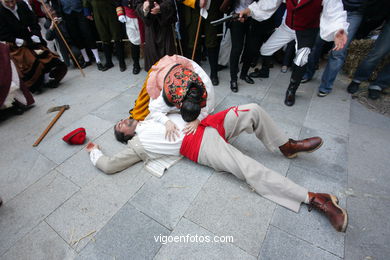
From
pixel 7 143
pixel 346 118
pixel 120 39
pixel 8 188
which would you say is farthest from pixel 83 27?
pixel 346 118

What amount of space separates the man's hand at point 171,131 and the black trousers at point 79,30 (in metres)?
3.60

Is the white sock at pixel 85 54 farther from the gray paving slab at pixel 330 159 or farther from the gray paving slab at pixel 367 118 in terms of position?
the gray paving slab at pixel 367 118

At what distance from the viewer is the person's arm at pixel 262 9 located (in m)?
2.43

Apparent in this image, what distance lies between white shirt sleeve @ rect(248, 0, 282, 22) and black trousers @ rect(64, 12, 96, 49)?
10.7 ft

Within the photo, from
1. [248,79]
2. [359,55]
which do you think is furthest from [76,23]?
[359,55]

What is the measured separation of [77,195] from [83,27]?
3.64m

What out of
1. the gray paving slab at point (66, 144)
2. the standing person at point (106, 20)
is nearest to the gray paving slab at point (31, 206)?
the gray paving slab at point (66, 144)

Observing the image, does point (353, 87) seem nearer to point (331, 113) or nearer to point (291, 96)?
point (331, 113)

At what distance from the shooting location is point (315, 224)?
4.71 ft

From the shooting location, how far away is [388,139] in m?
2.14

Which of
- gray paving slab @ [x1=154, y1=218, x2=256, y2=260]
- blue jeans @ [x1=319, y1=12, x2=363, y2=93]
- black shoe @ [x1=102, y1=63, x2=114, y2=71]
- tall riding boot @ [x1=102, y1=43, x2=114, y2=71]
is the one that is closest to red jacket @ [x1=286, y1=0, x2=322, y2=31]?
blue jeans @ [x1=319, y1=12, x2=363, y2=93]

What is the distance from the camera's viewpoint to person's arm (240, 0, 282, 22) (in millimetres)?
2430

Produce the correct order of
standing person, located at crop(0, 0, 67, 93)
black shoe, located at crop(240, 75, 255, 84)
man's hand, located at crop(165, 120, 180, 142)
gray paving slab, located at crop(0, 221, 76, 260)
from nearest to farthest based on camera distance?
gray paving slab, located at crop(0, 221, 76, 260) → man's hand, located at crop(165, 120, 180, 142) → standing person, located at crop(0, 0, 67, 93) → black shoe, located at crop(240, 75, 255, 84)

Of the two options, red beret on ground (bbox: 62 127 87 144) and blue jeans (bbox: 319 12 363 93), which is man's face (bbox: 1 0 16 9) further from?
blue jeans (bbox: 319 12 363 93)
